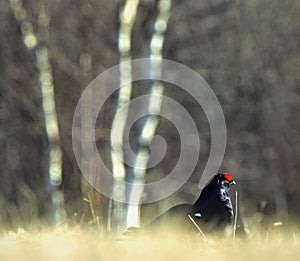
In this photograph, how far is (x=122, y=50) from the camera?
1352 cm

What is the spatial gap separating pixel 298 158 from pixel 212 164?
73.7 inches

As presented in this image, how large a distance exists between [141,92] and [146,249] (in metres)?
8.05

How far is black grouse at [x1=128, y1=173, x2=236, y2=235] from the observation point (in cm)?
805

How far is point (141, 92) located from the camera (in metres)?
14.4

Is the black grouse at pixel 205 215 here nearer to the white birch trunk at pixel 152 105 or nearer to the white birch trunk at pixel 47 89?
the white birch trunk at pixel 152 105

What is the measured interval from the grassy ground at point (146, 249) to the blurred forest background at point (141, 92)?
6016 millimetres

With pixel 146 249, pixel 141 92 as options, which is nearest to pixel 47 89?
pixel 141 92

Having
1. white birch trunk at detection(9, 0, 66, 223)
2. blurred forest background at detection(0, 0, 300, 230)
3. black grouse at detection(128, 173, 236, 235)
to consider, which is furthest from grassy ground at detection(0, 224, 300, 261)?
white birch trunk at detection(9, 0, 66, 223)

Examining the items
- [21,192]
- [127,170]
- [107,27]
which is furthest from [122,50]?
[21,192]

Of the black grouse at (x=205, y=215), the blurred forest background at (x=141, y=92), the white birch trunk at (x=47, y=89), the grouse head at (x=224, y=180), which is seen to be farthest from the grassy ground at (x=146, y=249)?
the white birch trunk at (x=47, y=89)

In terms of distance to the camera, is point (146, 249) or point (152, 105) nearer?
point (146, 249)

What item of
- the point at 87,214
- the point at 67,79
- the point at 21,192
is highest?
the point at 67,79

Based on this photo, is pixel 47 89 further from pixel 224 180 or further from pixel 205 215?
pixel 205 215

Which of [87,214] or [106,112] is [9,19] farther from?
[87,214]
